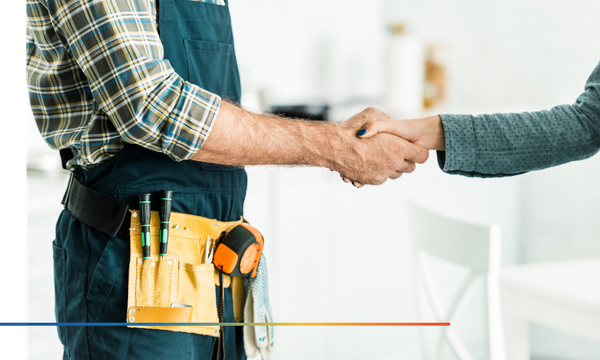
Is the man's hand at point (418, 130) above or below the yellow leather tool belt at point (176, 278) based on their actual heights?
above

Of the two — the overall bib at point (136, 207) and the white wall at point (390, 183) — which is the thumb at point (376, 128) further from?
the white wall at point (390, 183)

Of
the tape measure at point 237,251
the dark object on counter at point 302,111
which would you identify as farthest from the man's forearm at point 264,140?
the dark object on counter at point 302,111

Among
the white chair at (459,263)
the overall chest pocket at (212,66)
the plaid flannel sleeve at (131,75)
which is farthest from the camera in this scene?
the white chair at (459,263)

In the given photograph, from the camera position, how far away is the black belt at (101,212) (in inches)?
24.4

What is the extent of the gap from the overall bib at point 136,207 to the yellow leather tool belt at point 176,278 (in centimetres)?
2

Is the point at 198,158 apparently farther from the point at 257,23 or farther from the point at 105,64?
the point at 257,23

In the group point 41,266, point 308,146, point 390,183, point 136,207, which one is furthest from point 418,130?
point 390,183

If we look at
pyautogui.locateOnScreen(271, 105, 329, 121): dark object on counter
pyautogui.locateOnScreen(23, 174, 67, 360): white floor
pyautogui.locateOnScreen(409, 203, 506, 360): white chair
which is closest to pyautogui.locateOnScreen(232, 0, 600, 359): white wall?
pyautogui.locateOnScreen(271, 105, 329, 121): dark object on counter

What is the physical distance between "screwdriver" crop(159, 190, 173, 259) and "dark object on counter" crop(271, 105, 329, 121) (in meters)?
0.92

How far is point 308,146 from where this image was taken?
69 cm

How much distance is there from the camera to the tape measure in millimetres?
677

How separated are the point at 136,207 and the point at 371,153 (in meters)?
0.34

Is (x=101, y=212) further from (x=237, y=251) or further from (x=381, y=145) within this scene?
(x=381, y=145)

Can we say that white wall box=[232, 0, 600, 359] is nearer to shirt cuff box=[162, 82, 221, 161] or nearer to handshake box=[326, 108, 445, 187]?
handshake box=[326, 108, 445, 187]
